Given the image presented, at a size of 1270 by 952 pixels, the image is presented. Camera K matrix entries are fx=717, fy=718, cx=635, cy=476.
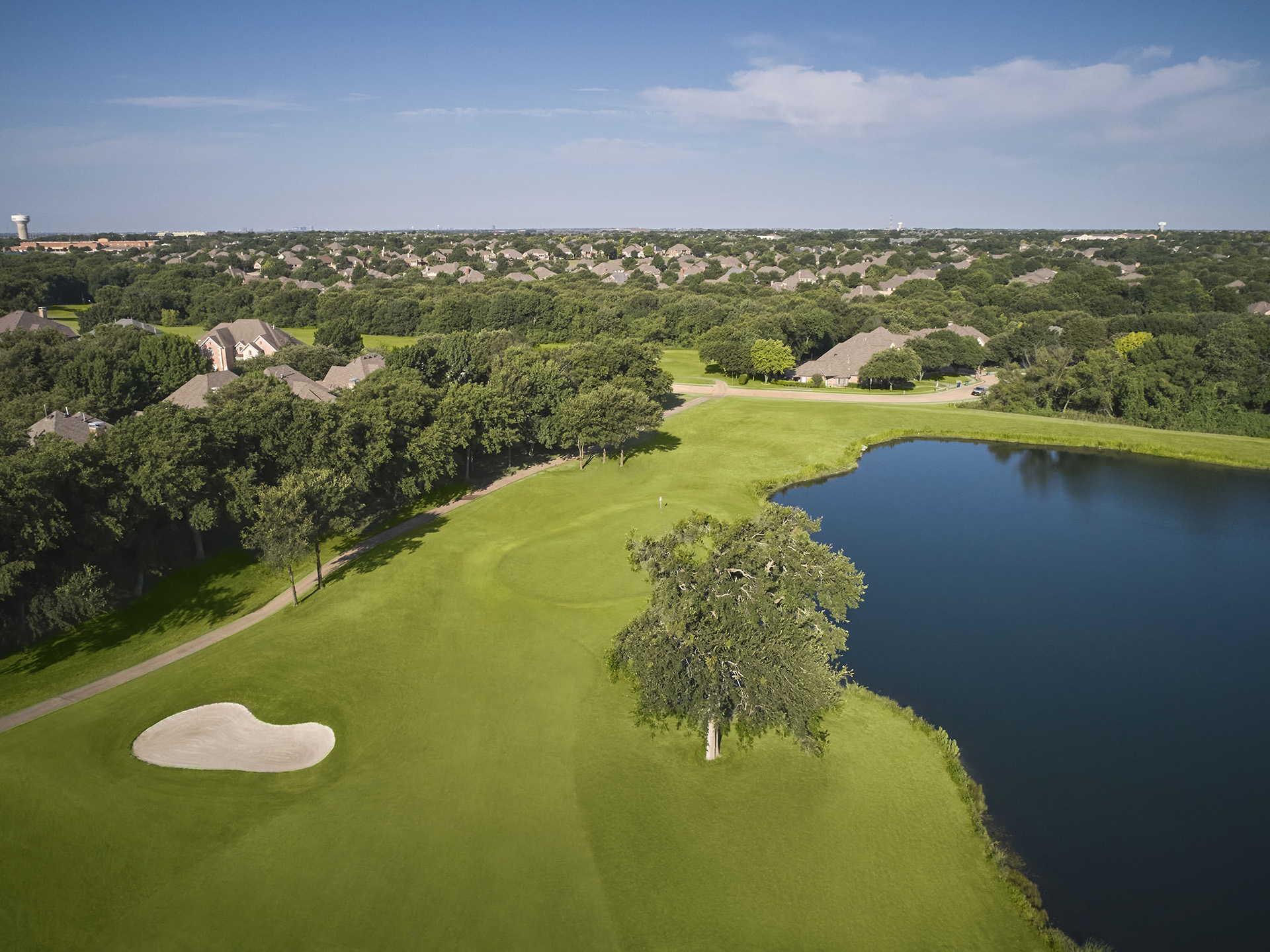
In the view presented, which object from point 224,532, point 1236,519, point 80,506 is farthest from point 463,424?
point 1236,519

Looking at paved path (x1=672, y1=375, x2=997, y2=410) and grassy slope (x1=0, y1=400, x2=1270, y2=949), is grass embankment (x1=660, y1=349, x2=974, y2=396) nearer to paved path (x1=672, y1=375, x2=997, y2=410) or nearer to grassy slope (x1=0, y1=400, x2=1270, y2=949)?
paved path (x1=672, y1=375, x2=997, y2=410)

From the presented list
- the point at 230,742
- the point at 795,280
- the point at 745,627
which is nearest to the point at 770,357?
the point at 745,627

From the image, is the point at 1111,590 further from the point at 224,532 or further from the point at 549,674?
the point at 224,532

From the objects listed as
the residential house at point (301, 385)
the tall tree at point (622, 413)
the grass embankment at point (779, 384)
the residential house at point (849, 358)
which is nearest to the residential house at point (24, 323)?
the residential house at point (301, 385)

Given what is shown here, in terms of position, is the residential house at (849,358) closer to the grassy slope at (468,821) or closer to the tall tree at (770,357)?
the tall tree at (770,357)

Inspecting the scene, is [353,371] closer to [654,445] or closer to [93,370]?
[93,370]
